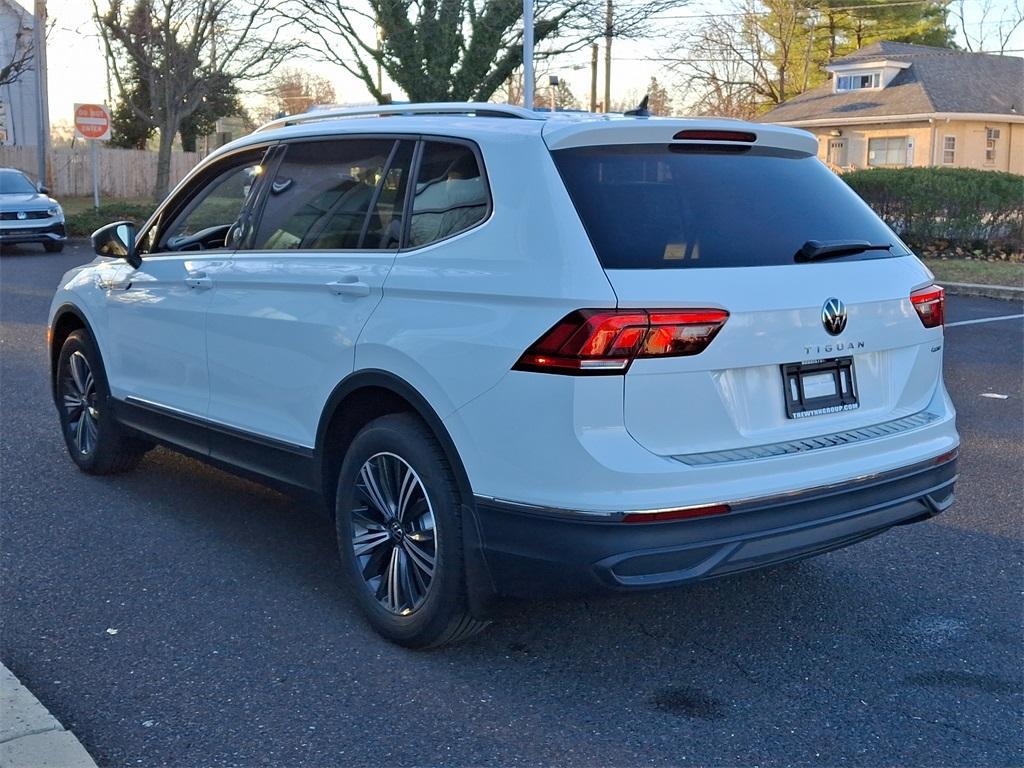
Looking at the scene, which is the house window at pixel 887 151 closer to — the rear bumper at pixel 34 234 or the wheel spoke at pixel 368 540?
the rear bumper at pixel 34 234

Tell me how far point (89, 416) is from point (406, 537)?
3.01 metres

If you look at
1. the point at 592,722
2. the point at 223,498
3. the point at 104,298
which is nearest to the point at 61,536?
the point at 223,498

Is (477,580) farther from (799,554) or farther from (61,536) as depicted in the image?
(61,536)

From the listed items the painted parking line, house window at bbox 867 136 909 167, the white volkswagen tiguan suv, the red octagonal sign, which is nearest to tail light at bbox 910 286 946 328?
the white volkswagen tiguan suv

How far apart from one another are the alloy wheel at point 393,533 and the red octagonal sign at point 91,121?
27.3 meters

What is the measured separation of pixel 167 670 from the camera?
397cm

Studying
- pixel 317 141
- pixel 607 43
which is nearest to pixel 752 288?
pixel 317 141

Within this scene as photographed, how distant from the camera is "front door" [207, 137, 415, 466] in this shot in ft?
14.1

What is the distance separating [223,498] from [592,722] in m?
3.05

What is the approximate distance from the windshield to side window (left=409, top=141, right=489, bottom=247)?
2135 cm

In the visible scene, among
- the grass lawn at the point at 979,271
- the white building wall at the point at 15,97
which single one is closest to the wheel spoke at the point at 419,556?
the grass lawn at the point at 979,271

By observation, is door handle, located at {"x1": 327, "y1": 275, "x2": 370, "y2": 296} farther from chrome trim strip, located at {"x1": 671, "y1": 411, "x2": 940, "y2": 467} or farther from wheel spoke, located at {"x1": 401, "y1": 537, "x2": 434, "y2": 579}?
chrome trim strip, located at {"x1": 671, "y1": 411, "x2": 940, "y2": 467}

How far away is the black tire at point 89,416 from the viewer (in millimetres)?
6160

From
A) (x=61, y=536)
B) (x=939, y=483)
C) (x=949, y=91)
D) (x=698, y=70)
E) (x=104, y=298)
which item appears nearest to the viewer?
(x=939, y=483)
